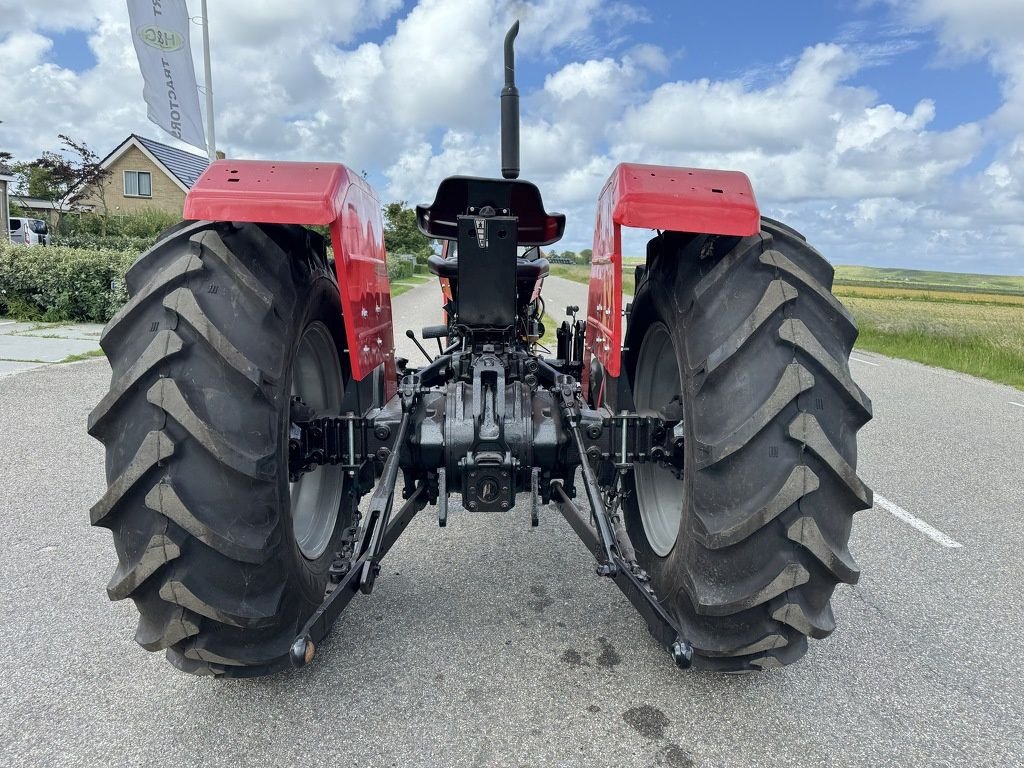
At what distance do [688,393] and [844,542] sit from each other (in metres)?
0.68

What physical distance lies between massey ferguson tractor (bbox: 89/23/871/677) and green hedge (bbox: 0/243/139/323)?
13.2m

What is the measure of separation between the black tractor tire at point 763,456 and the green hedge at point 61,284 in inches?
557

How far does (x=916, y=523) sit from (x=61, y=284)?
596 inches

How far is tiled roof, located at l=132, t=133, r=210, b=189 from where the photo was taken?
36.4 m

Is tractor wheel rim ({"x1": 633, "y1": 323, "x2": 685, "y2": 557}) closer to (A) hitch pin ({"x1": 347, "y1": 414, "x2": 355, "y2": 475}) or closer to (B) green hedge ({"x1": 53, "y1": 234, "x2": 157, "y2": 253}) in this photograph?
(A) hitch pin ({"x1": 347, "y1": 414, "x2": 355, "y2": 475})

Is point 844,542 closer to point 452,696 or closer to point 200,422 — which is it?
point 452,696

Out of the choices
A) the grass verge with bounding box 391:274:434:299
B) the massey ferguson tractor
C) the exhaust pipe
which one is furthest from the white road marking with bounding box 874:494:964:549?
the grass verge with bounding box 391:274:434:299

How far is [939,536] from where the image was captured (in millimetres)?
4457

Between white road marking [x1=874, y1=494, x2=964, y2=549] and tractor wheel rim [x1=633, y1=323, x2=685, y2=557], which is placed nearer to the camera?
tractor wheel rim [x1=633, y1=323, x2=685, y2=557]

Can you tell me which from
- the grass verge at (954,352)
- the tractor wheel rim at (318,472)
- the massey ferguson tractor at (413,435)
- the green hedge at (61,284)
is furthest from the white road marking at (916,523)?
the green hedge at (61,284)

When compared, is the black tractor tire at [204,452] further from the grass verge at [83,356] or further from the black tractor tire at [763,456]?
the grass verge at [83,356]

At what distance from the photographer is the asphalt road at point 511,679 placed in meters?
2.30

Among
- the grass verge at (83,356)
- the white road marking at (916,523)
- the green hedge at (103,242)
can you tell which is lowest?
the white road marking at (916,523)

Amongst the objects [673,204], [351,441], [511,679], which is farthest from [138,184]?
[673,204]
